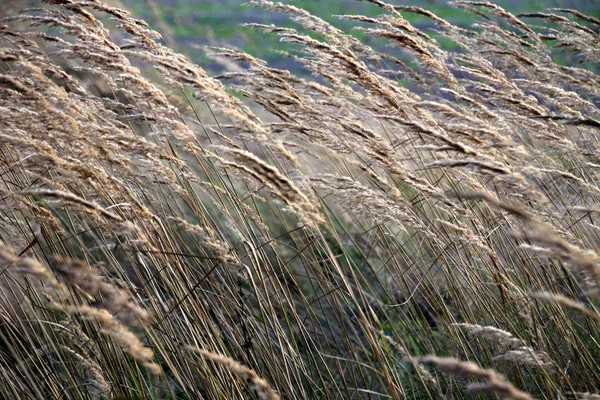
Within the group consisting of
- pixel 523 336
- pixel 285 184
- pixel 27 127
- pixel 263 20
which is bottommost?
pixel 263 20

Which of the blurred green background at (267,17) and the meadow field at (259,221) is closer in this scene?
the meadow field at (259,221)

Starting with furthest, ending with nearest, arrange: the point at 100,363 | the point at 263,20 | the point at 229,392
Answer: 1. the point at 263,20
2. the point at 100,363
3. the point at 229,392

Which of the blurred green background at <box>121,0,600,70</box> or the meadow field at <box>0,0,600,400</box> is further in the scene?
the blurred green background at <box>121,0,600,70</box>

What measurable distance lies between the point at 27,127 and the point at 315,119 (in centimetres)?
97

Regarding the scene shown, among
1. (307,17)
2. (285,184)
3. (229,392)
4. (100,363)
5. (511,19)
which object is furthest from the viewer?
(511,19)

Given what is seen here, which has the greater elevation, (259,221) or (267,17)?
(259,221)

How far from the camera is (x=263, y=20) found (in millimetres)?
13586

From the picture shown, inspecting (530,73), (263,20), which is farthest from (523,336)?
(263,20)

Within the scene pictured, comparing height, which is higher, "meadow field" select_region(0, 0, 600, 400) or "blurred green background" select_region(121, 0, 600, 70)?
"meadow field" select_region(0, 0, 600, 400)

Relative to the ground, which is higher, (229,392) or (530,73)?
(530,73)

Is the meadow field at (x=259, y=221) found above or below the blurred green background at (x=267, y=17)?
above

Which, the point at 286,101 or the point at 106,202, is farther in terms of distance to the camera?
the point at 286,101

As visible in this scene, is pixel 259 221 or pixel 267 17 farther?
pixel 267 17

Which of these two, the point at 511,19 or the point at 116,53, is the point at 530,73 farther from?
the point at 116,53
